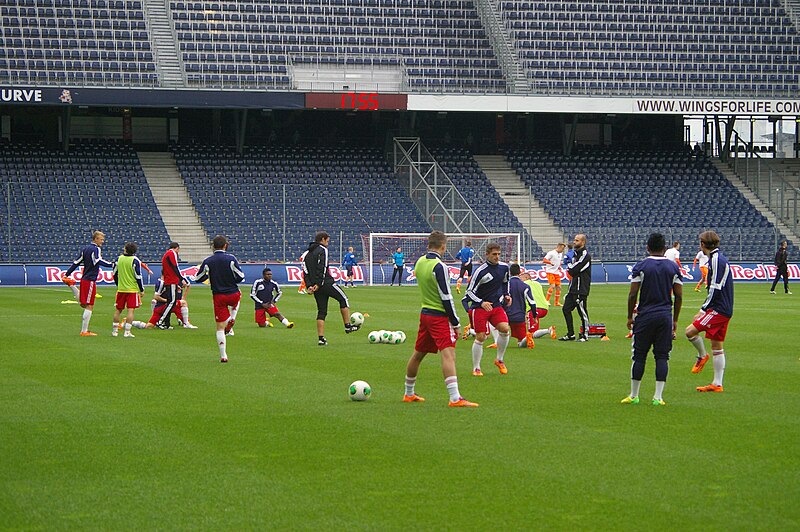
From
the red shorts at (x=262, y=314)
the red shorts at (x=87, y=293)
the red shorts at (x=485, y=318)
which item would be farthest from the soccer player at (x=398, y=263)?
the red shorts at (x=485, y=318)

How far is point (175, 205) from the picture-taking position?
53812 mm

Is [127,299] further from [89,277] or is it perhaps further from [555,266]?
[555,266]

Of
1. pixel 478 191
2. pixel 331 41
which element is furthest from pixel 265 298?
pixel 331 41

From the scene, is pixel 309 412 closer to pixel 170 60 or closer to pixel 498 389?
pixel 498 389

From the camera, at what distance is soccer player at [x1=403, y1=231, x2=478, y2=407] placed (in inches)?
505

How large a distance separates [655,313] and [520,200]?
44.9m

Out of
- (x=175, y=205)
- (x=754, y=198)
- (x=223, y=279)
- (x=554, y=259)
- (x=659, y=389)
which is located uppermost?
(x=754, y=198)

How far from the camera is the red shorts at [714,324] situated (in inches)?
568

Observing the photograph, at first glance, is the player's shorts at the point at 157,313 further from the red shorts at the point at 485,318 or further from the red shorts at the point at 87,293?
the red shorts at the point at 485,318

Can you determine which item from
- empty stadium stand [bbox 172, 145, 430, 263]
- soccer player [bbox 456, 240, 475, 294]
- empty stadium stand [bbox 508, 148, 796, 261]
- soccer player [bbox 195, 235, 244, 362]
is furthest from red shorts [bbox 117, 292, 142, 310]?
empty stadium stand [bbox 508, 148, 796, 261]

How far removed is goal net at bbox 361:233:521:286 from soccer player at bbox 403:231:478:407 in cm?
3653

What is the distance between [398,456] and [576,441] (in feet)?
5.72

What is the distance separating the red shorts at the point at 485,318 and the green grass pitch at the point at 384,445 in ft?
2.21

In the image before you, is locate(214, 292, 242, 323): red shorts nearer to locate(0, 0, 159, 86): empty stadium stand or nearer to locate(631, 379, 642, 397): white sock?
locate(631, 379, 642, 397): white sock
